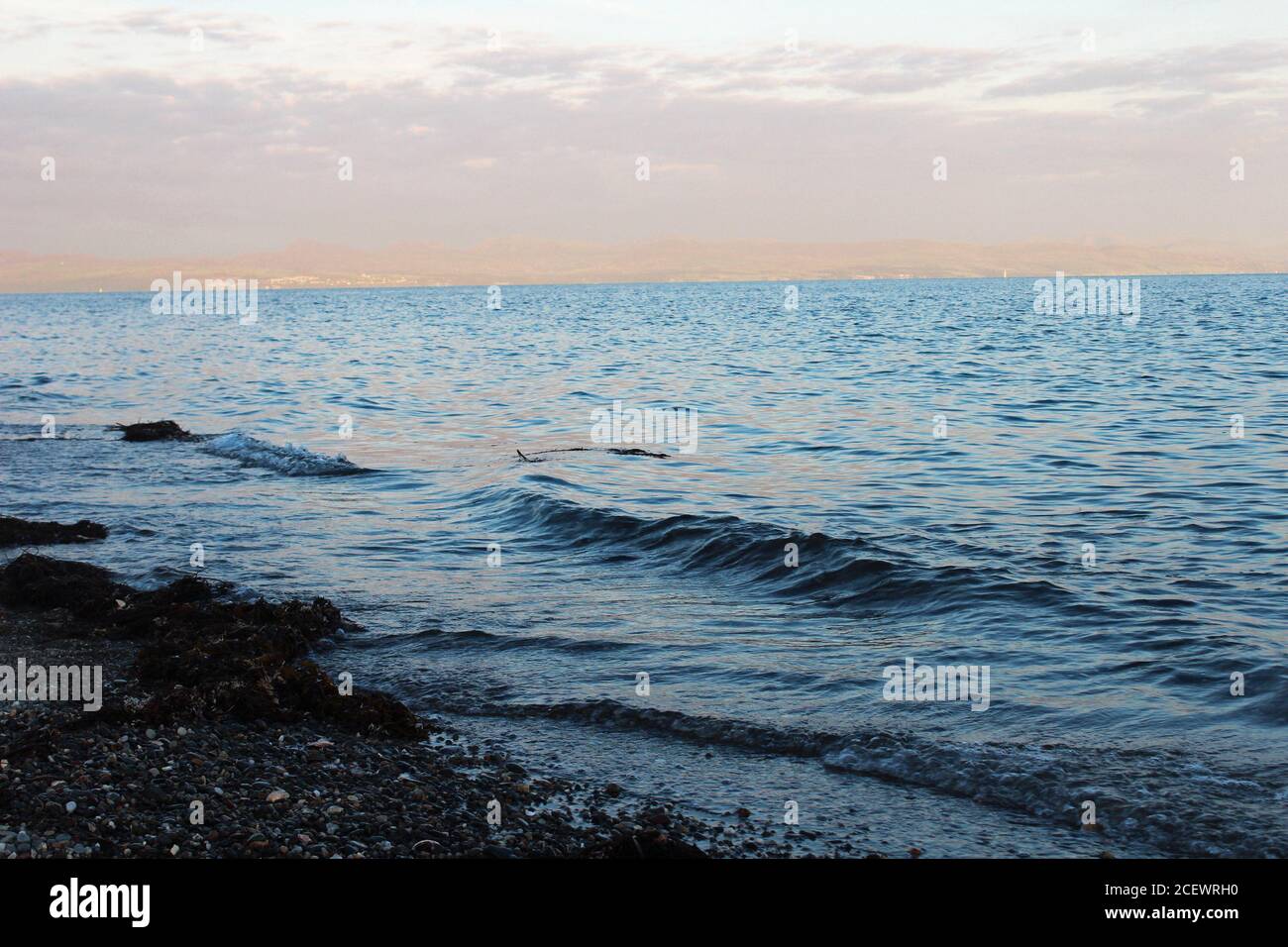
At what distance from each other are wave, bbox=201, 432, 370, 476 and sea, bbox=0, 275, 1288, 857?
131 millimetres

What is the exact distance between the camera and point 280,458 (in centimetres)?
2531

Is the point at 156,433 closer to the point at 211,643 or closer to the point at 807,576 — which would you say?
the point at 211,643

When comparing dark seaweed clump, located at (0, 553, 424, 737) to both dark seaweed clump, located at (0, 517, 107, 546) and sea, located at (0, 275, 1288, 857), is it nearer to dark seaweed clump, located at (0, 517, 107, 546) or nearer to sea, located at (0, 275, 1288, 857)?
sea, located at (0, 275, 1288, 857)

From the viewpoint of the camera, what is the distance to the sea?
8.17 m
